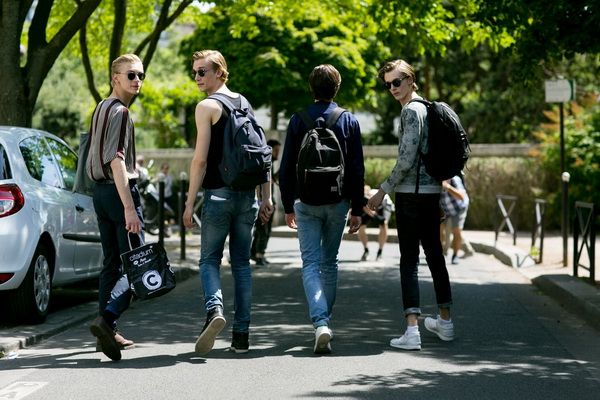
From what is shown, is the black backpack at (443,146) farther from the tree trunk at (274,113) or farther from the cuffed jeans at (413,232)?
the tree trunk at (274,113)

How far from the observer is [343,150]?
746cm

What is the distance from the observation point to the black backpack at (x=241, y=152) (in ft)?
23.1

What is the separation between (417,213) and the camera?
25.1 feet

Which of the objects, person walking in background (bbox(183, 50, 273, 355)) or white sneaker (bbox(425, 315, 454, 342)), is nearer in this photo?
person walking in background (bbox(183, 50, 273, 355))

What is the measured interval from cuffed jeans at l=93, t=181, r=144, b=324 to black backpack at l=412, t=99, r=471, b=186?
6.54ft

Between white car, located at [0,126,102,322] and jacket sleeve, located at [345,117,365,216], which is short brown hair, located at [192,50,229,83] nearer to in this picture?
jacket sleeve, located at [345,117,365,216]

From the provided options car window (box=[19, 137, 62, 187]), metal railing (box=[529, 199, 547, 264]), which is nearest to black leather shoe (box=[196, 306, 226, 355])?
car window (box=[19, 137, 62, 187])

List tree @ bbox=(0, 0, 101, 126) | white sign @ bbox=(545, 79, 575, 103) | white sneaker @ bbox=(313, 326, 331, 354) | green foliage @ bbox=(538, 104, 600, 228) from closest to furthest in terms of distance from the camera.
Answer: white sneaker @ bbox=(313, 326, 331, 354) → tree @ bbox=(0, 0, 101, 126) → white sign @ bbox=(545, 79, 575, 103) → green foliage @ bbox=(538, 104, 600, 228)

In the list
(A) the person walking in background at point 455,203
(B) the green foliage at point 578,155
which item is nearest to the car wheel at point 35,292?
(A) the person walking in background at point 455,203

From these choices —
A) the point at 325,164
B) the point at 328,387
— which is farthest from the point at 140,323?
the point at 328,387

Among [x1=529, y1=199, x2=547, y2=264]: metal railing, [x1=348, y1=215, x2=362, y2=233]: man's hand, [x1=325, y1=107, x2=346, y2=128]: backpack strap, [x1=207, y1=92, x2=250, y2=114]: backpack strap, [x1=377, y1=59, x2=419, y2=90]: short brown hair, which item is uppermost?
[x1=377, y1=59, x2=419, y2=90]: short brown hair

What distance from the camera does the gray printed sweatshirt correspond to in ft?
24.6

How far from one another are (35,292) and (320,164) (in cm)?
277

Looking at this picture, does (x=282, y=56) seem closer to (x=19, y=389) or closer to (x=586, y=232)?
(x=586, y=232)
